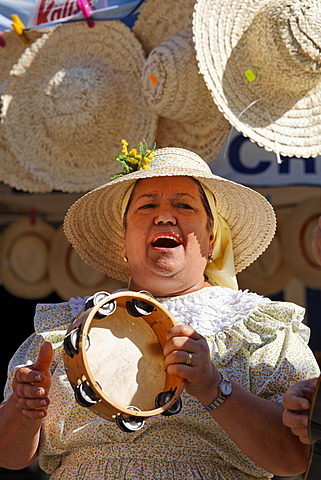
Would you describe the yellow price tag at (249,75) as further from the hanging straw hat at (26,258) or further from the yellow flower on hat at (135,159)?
the hanging straw hat at (26,258)

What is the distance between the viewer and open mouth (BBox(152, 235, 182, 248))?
2.40 meters

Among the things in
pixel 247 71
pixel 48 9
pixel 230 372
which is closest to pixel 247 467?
pixel 230 372

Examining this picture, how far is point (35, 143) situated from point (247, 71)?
1.19 meters

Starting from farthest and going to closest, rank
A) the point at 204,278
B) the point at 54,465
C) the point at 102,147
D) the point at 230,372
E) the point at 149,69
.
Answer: the point at 102,147 < the point at 149,69 < the point at 204,278 < the point at 54,465 < the point at 230,372

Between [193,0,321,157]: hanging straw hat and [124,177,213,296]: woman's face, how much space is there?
68 cm

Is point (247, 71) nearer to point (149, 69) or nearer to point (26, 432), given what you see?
point (149, 69)

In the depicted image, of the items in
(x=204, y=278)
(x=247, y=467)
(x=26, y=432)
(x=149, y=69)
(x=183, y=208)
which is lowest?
(x=247, y=467)

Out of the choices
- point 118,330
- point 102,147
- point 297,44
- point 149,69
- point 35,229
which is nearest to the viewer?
point 118,330

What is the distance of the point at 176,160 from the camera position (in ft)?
8.50

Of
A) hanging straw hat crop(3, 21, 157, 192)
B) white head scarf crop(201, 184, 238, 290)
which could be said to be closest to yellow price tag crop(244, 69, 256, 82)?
hanging straw hat crop(3, 21, 157, 192)

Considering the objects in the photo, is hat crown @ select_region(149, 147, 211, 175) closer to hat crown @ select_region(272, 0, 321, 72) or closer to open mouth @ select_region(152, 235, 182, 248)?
open mouth @ select_region(152, 235, 182, 248)

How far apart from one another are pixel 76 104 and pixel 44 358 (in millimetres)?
1821

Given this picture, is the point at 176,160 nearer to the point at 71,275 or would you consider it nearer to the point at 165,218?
the point at 165,218

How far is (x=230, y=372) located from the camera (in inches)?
87.2
